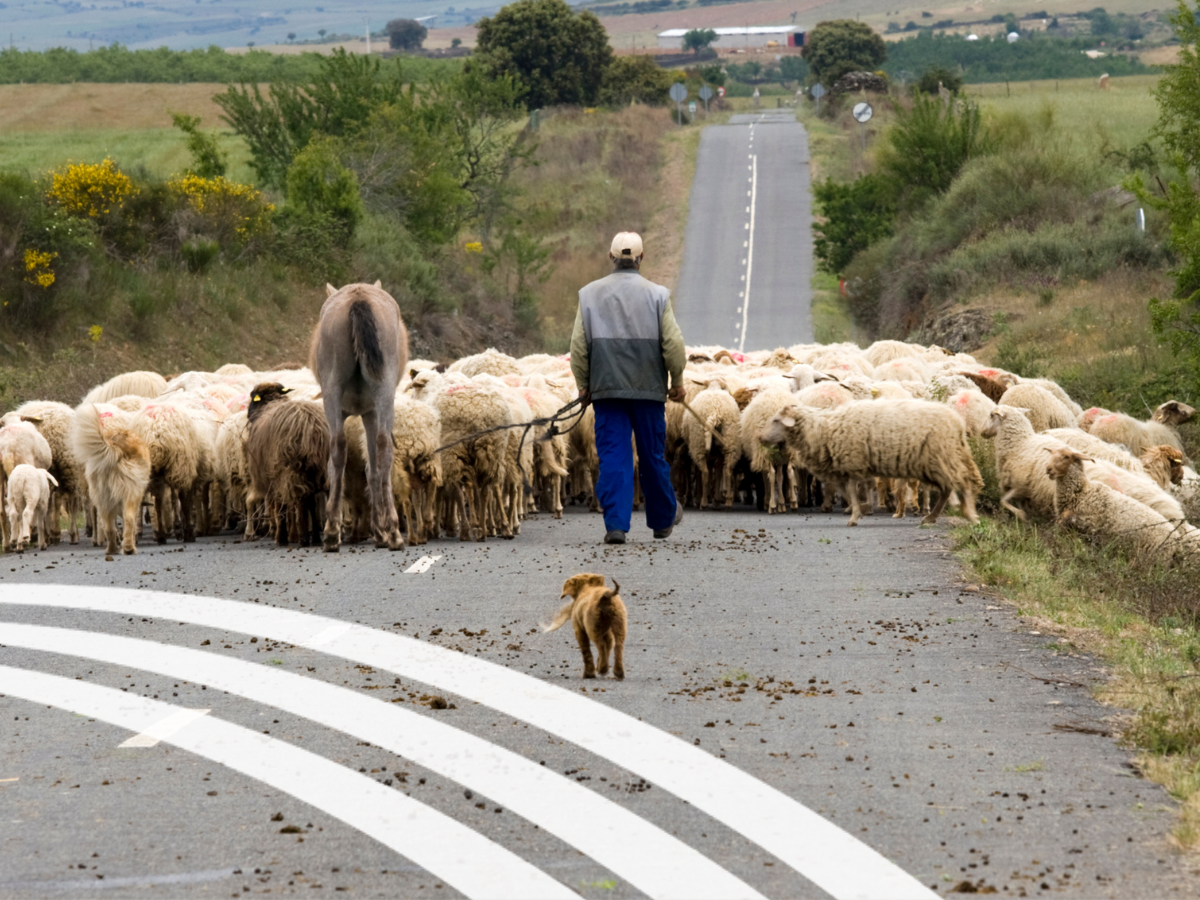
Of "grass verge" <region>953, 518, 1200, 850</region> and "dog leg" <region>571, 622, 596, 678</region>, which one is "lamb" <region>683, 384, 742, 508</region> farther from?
"dog leg" <region>571, 622, 596, 678</region>

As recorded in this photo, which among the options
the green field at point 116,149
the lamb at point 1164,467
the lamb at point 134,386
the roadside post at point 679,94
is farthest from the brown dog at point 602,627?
the roadside post at point 679,94

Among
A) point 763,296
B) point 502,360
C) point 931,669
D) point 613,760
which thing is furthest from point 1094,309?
point 613,760

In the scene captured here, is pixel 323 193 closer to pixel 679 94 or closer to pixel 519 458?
pixel 519 458

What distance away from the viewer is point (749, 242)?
2611 inches

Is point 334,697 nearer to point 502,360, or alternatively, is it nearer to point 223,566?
point 223,566

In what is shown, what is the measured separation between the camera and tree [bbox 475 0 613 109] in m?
84.8

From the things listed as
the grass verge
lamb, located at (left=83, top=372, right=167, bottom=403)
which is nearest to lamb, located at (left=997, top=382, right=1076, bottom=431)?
the grass verge

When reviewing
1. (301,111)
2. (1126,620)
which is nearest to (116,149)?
(301,111)

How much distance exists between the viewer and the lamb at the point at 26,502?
49.7ft

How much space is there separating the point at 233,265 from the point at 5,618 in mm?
33146

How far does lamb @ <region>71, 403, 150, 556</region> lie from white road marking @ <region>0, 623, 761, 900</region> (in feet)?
16.1

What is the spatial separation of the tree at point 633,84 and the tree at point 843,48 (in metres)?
13.2

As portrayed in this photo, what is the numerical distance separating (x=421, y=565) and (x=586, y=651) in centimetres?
459

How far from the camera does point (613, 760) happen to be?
6516 millimetres
